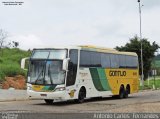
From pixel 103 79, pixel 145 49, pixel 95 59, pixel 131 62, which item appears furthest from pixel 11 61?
pixel 95 59

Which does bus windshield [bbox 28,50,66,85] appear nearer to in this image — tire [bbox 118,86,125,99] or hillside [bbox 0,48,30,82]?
tire [bbox 118,86,125,99]

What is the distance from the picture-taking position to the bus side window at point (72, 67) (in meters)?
29.2

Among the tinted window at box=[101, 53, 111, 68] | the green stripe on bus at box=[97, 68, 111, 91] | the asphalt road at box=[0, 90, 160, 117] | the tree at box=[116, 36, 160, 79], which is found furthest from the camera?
the tree at box=[116, 36, 160, 79]

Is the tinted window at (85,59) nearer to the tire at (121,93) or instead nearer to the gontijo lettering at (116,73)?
the gontijo lettering at (116,73)

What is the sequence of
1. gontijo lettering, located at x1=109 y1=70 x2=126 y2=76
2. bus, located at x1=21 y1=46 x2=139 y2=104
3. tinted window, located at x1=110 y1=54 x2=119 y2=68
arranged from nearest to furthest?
bus, located at x1=21 y1=46 x2=139 y2=104
gontijo lettering, located at x1=109 y1=70 x2=126 y2=76
tinted window, located at x1=110 y1=54 x2=119 y2=68

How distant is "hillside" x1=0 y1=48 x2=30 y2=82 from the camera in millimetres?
52594

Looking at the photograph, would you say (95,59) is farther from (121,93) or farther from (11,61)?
(11,61)

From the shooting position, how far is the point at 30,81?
29.1m

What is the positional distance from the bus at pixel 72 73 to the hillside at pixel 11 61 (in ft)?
52.9

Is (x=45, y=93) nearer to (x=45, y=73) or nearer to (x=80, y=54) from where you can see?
(x=45, y=73)

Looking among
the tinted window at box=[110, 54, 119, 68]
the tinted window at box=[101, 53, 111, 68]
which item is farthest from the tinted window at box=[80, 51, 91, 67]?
the tinted window at box=[110, 54, 119, 68]

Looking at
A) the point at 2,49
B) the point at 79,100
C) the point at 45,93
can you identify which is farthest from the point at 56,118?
the point at 2,49

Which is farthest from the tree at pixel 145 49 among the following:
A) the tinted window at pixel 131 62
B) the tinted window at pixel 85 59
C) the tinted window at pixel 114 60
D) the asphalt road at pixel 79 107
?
the asphalt road at pixel 79 107

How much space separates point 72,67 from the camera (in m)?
29.6
